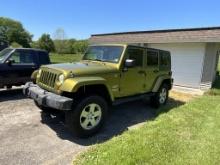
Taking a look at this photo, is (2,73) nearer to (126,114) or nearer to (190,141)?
(126,114)

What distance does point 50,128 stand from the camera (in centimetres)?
566

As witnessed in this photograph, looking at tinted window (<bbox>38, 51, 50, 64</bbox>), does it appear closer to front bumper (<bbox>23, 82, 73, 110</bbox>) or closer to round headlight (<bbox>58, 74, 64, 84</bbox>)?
front bumper (<bbox>23, 82, 73, 110</bbox>)

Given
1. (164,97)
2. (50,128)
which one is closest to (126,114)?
(164,97)

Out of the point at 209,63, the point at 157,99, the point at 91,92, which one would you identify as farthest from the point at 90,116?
the point at 209,63

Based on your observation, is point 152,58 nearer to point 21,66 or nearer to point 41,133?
point 41,133

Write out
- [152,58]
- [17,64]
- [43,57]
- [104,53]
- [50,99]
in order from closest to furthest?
Answer: [50,99] → [104,53] → [152,58] → [17,64] → [43,57]

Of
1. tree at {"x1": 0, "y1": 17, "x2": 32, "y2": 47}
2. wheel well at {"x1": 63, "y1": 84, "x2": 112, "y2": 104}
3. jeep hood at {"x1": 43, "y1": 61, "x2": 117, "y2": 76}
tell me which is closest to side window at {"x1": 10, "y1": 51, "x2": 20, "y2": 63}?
jeep hood at {"x1": 43, "y1": 61, "x2": 117, "y2": 76}

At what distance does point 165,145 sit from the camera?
15.4 ft

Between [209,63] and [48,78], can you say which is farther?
[209,63]

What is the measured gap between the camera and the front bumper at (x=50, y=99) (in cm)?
466

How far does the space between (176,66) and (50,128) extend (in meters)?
9.45

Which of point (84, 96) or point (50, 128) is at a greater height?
point (84, 96)

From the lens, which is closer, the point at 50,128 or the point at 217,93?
the point at 50,128

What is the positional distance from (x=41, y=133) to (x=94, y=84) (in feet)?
5.42
